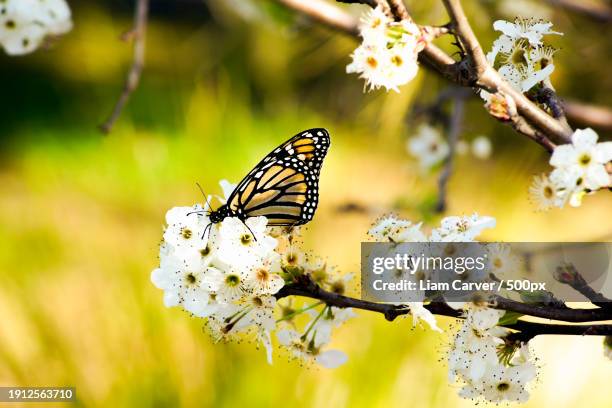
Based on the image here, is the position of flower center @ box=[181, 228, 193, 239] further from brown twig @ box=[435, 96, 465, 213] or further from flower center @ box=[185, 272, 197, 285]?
brown twig @ box=[435, 96, 465, 213]

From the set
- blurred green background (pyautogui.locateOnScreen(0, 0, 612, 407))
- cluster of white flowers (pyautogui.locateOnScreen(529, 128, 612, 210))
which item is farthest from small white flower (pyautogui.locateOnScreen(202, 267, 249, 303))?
blurred green background (pyautogui.locateOnScreen(0, 0, 612, 407))

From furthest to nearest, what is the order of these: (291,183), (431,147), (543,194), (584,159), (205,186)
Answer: (205,186) → (431,147) → (291,183) → (543,194) → (584,159)

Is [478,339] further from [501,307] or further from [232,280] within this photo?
[232,280]

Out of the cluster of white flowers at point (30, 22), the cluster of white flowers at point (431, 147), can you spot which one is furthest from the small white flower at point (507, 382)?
the cluster of white flowers at point (431, 147)

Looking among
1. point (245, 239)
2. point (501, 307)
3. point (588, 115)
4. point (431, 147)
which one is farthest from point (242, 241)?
point (431, 147)

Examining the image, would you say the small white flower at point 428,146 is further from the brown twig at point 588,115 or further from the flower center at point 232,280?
the flower center at point 232,280
